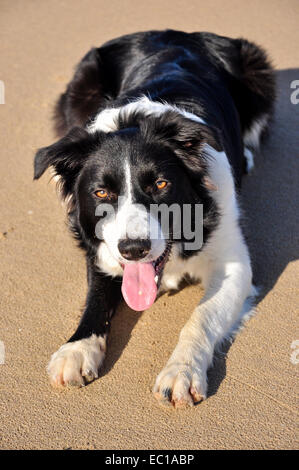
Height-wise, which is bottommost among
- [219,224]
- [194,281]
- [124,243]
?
[194,281]

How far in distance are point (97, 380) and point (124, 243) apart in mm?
817

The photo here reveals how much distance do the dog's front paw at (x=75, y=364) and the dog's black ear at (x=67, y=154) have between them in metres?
1.03

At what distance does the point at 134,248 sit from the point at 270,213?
1.90 metres

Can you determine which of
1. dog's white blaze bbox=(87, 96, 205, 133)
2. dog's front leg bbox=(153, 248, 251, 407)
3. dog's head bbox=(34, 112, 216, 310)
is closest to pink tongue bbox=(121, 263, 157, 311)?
dog's head bbox=(34, 112, 216, 310)

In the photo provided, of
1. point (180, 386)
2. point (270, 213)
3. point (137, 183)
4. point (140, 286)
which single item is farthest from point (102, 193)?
point (270, 213)

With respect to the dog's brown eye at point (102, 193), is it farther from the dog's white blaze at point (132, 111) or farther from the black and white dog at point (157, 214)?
the dog's white blaze at point (132, 111)

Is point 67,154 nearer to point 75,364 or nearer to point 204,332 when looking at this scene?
point 75,364

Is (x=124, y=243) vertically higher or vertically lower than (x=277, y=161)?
higher

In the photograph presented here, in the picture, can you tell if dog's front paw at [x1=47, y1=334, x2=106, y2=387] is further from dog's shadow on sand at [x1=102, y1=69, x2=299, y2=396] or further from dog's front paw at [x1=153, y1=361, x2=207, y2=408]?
dog's front paw at [x1=153, y1=361, x2=207, y2=408]

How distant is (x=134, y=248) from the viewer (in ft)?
10.0

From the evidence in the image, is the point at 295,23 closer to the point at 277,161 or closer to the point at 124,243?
the point at 277,161

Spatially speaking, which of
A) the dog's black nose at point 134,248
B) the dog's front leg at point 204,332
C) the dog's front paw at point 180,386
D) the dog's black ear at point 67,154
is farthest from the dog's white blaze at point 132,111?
the dog's front paw at point 180,386
